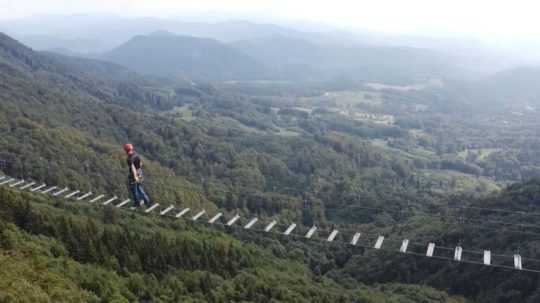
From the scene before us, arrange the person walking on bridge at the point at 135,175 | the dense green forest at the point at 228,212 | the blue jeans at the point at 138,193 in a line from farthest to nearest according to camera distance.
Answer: the dense green forest at the point at 228,212 → the blue jeans at the point at 138,193 → the person walking on bridge at the point at 135,175

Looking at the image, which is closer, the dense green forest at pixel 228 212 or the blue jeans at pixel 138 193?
the blue jeans at pixel 138 193

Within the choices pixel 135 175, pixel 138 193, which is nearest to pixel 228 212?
pixel 138 193

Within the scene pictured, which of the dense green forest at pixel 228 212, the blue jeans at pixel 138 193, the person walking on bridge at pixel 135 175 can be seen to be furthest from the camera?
the dense green forest at pixel 228 212

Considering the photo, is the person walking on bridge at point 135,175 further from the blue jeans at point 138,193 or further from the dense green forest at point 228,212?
the dense green forest at point 228,212

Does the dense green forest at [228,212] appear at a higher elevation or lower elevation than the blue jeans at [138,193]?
lower

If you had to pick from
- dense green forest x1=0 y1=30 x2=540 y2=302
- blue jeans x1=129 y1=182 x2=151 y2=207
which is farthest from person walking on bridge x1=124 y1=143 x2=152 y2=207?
dense green forest x1=0 y1=30 x2=540 y2=302

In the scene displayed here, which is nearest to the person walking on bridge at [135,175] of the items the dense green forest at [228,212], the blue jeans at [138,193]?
the blue jeans at [138,193]
